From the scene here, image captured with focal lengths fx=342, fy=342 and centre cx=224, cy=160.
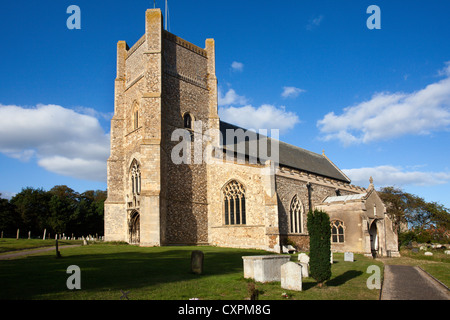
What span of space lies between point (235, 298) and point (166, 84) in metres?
21.6

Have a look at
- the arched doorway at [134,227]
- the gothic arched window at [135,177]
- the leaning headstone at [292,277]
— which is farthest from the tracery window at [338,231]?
the leaning headstone at [292,277]

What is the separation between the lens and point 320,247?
11680 mm

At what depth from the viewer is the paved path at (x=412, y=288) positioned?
396 inches

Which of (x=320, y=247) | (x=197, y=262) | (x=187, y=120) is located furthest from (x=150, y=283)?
(x=187, y=120)

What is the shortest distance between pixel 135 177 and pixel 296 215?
13.5 metres

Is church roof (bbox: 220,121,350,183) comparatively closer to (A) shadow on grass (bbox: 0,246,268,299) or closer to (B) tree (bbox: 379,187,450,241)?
(B) tree (bbox: 379,187,450,241)

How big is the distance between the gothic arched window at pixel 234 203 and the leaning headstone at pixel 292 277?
15893mm

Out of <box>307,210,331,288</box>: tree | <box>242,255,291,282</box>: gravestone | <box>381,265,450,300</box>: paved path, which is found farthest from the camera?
<box>242,255,291,282</box>: gravestone

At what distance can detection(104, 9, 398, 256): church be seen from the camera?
25.1 metres

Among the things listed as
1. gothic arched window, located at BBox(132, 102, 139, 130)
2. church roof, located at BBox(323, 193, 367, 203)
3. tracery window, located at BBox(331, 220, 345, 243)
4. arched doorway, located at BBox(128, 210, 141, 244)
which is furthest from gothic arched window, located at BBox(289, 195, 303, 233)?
gothic arched window, located at BBox(132, 102, 139, 130)

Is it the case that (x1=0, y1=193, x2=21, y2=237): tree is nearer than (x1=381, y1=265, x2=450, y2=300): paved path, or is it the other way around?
(x1=381, y1=265, x2=450, y2=300): paved path

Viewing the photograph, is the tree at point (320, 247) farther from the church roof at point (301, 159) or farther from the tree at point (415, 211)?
the tree at point (415, 211)

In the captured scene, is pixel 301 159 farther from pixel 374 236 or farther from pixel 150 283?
pixel 150 283

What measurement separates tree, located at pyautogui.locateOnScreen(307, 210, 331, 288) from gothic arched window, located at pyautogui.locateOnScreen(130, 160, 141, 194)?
706 inches
